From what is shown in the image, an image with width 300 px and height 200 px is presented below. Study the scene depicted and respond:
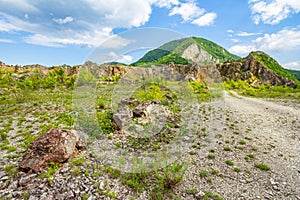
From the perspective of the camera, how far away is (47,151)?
18.0 feet

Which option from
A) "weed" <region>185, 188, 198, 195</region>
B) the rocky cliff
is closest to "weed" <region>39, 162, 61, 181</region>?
"weed" <region>185, 188, 198, 195</region>

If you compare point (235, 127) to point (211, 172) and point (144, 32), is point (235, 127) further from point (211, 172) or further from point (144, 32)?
point (144, 32)

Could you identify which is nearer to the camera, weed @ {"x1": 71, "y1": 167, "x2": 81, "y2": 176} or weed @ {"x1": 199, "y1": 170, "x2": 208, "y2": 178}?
weed @ {"x1": 71, "y1": 167, "x2": 81, "y2": 176}

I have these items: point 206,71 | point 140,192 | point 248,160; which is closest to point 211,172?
point 248,160

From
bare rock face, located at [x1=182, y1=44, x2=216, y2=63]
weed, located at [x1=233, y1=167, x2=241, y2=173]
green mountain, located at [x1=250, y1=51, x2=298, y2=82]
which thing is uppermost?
green mountain, located at [x1=250, y1=51, x2=298, y2=82]

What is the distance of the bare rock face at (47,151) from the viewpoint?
207 inches

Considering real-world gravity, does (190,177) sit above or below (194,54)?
below

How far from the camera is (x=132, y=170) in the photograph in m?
5.64

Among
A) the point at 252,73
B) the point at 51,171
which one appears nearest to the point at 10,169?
the point at 51,171

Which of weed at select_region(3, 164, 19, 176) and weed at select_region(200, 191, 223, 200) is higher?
weed at select_region(3, 164, 19, 176)

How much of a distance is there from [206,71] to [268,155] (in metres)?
6.61

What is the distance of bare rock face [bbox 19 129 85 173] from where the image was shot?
5.27 meters

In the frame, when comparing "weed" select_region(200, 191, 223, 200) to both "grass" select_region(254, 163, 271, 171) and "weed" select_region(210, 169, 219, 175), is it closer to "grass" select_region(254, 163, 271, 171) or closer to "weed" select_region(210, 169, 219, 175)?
"weed" select_region(210, 169, 219, 175)

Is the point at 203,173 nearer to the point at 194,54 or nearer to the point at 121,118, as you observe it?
the point at 121,118
